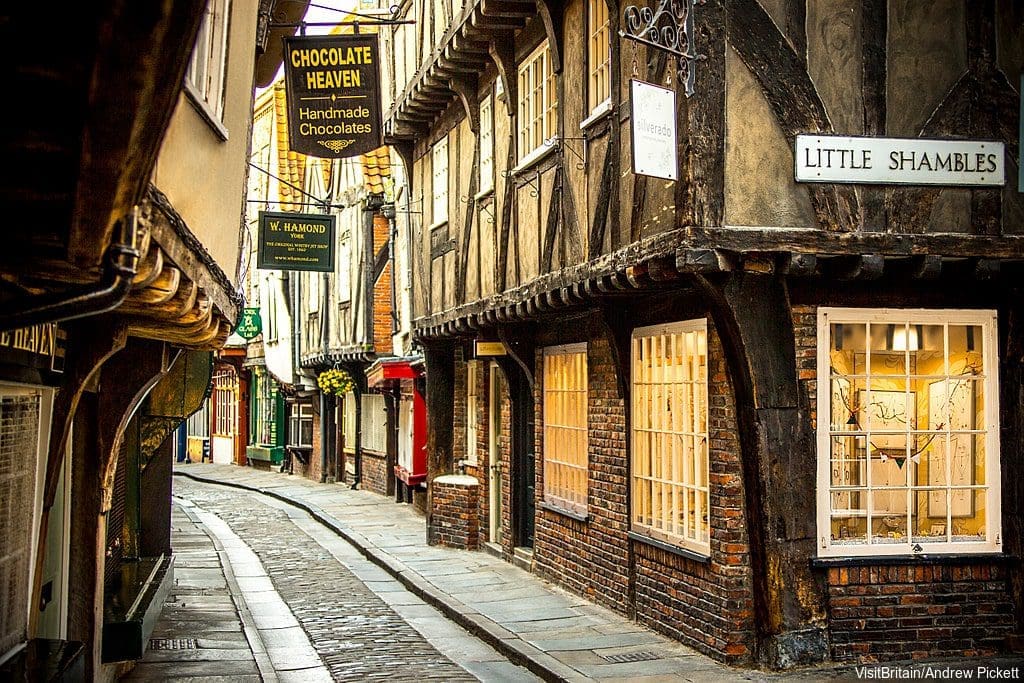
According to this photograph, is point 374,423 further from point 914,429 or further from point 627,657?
point 914,429

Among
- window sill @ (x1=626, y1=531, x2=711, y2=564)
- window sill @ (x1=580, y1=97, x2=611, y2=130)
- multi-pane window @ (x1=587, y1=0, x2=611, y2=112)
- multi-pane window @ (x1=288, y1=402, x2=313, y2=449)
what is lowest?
window sill @ (x1=626, y1=531, x2=711, y2=564)

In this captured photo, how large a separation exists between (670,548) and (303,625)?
14.0 ft

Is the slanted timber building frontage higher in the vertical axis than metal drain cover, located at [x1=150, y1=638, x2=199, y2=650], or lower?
higher

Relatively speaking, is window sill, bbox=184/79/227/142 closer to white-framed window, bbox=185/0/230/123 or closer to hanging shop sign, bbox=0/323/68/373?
white-framed window, bbox=185/0/230/123

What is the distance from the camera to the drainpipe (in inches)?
188

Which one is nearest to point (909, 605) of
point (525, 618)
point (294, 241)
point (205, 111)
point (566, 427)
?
point (525, 618)

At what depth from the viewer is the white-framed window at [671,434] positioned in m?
10.1

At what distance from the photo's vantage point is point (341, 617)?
12992mm

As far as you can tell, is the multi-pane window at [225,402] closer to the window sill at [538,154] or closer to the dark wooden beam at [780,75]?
the window sill at [538,154]

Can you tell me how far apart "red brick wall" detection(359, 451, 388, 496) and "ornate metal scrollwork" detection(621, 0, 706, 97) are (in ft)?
61.2

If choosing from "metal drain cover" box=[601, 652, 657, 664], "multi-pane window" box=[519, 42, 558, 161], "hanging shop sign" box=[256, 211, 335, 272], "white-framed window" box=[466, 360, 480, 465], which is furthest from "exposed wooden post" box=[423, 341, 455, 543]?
"metal drain cover" box=[601, 652, 657, 664]

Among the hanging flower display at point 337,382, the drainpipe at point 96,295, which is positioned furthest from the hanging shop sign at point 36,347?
the hanging flower display at point 337,382

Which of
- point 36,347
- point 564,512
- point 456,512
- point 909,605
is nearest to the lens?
point 36,347

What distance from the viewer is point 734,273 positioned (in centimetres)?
891
